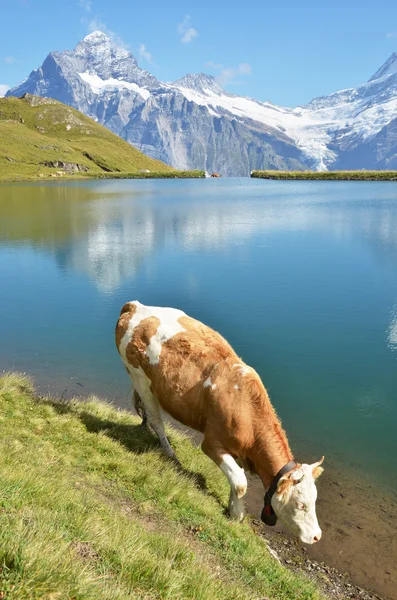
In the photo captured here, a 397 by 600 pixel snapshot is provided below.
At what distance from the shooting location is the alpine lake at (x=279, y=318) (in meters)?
11.2

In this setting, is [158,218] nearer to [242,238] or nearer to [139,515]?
[242,238]

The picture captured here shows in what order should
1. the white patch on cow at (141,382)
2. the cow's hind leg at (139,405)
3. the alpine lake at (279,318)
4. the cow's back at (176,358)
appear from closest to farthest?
the cow's back at (176,358) → the white patch on cow at (141,382) → the alpine lake at (279,318) → the cow's hind leg at (139,405)

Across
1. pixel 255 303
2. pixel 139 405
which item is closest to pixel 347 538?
pixel 139 405

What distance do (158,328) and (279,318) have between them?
45.3ft

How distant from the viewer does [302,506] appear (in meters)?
7.70

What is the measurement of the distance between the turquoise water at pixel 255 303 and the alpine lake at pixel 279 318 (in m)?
0.08

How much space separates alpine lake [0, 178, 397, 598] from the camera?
11.2 meters

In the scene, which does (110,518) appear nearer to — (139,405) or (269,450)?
(269,450)

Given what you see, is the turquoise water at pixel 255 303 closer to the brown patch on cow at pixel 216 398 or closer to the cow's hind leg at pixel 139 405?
the cow's hind leg at pixel 139 405

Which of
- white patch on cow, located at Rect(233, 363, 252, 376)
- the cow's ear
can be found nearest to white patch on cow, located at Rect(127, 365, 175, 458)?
white patch on cow, located at Rect(233, 363, 252, 376)

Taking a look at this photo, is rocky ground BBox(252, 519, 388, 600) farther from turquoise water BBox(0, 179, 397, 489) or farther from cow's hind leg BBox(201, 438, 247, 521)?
turquoise water BBox(0, 179, 397, 489)

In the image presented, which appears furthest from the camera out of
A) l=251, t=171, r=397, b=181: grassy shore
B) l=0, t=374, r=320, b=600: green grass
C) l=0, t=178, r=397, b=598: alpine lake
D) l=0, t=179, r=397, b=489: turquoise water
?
l=251, t=171, r=397, b=181: grassy shore

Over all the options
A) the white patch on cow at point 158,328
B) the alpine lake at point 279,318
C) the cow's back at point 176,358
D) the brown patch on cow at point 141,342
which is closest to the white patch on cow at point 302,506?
the alpine lake at point 279,318

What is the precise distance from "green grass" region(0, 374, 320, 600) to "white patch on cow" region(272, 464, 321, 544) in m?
0.73
